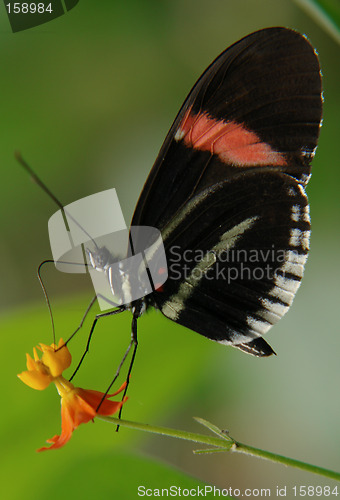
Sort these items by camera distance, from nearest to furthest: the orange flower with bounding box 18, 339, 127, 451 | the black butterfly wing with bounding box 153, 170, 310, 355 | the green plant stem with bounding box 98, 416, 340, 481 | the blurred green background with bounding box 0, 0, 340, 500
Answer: the green plant stem with bounding box 98, 416, 340, 481, the orange flower with bounding box 18, 339, 127, 451, the black butterfly wing with bounding box 153, 170, 310, 355, the blurred green background with bounding box 0, 0, 340, 500

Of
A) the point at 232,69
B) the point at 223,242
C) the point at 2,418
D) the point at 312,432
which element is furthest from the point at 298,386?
the point at 232,69

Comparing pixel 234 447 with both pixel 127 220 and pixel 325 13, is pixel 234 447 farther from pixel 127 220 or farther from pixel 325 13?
pixel 127 220

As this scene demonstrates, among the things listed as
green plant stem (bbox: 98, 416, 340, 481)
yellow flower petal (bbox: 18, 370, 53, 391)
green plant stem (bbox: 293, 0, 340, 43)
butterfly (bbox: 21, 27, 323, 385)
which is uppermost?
green plant stem (bbox: 293, 0, 340, 43)

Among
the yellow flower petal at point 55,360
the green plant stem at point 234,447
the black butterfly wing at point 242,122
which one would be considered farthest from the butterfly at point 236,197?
the green plant stem at point 234,447

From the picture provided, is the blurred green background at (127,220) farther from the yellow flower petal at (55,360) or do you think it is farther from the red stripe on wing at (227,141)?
the red stripe on wing at (227,141)

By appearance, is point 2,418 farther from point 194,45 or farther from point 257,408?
point 194,45

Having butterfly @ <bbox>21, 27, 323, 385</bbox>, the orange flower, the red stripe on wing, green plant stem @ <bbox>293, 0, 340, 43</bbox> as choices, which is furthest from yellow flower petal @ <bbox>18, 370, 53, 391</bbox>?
green plant stem @ <bbox>293, 0, 340, 43</bbox>

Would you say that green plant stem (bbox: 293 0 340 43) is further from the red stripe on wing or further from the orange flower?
the orange flower
